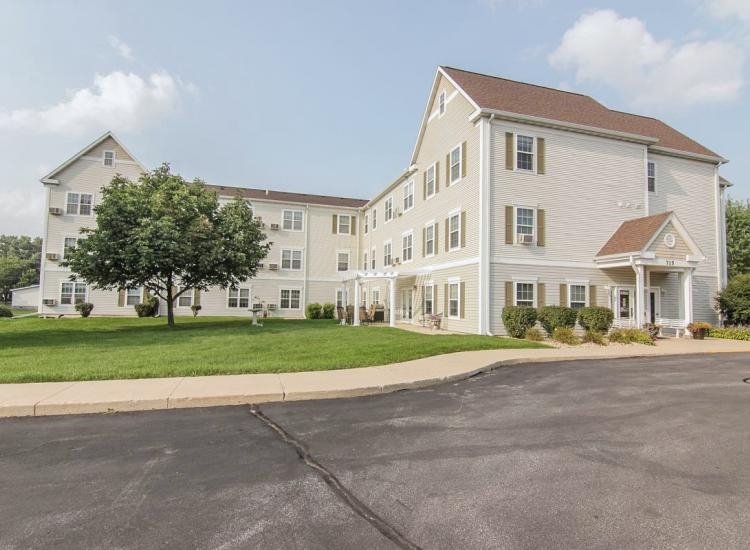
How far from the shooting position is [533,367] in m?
10.5

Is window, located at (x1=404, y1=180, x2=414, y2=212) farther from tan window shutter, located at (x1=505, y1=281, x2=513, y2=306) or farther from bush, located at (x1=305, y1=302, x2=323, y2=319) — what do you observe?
bush, located at (x1=305, y1=302, x2=323, y2=319)

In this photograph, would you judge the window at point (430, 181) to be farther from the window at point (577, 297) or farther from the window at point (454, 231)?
the window at point (577, 297)

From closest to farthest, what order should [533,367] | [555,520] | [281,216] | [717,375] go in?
1. [555,520]
2. [717,375]
3. [533,367]
4. [281,216]

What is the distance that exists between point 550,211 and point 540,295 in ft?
12.3

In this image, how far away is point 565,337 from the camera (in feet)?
48.6

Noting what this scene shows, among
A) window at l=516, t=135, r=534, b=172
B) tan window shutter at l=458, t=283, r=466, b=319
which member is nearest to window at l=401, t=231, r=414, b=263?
tan window shutter at l=458, t=283, r=466, b=319

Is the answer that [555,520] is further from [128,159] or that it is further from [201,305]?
[128,159]

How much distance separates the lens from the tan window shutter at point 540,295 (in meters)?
17.9

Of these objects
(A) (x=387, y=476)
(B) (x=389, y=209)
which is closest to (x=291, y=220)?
(B) (x=389, y=209)

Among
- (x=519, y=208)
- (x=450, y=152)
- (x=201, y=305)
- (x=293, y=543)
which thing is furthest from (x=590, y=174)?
(x=201, y=305)

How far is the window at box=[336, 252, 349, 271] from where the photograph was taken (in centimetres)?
3525

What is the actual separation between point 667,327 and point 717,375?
1070 centimetres

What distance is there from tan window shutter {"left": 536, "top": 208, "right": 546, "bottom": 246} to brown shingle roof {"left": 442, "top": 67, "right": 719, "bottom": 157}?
420 centimetres

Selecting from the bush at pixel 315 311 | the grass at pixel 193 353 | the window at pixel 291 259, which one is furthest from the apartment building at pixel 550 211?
the window at pixel 291 259
